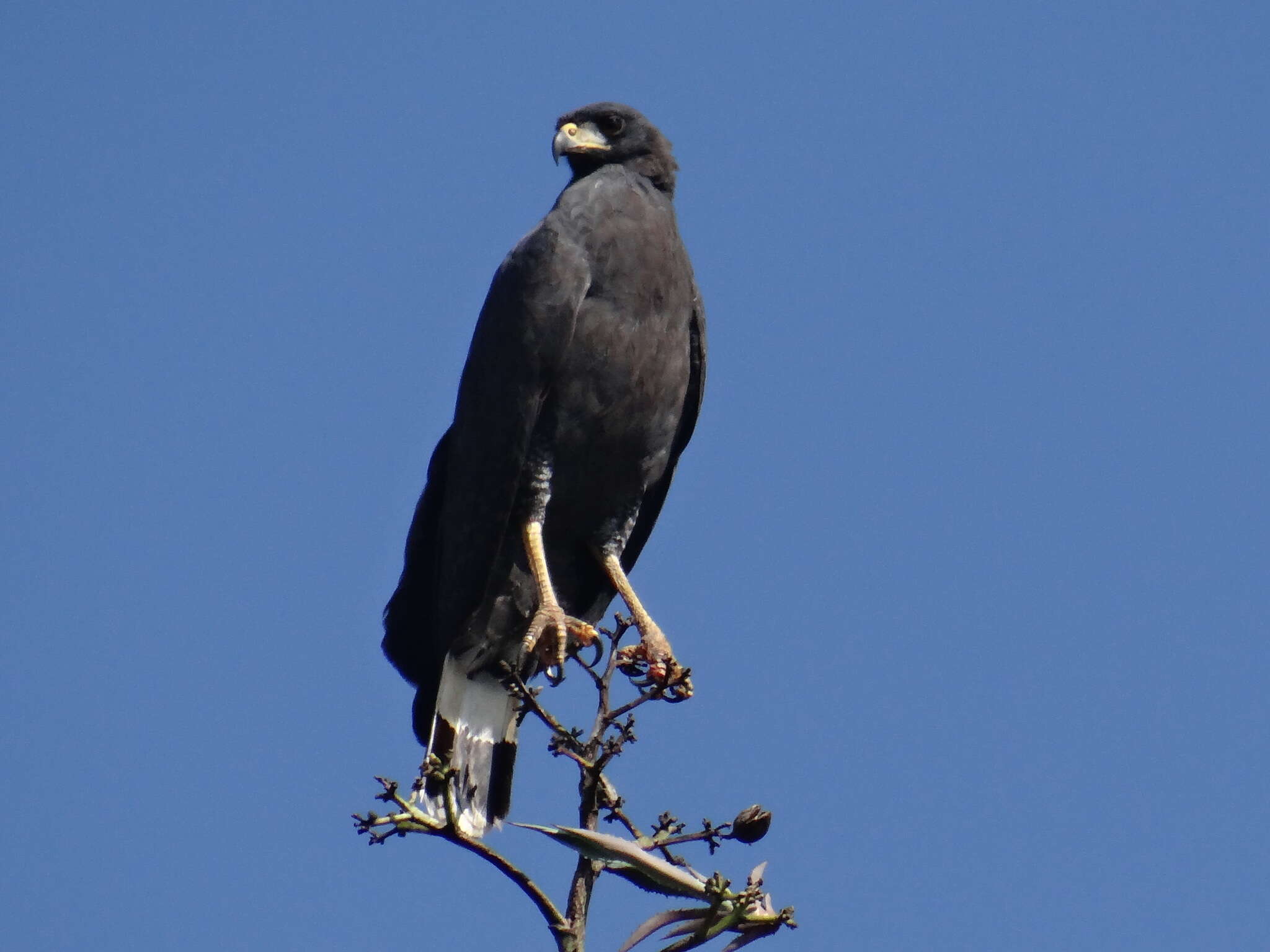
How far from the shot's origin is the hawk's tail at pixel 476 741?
182 inches

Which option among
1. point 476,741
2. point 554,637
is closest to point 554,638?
point 554,637

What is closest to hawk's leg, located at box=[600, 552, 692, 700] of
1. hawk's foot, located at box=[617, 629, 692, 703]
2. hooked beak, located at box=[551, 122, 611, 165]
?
hawk's foot, located at box=[617, 629, 692, 703]

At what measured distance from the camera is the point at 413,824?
2.89 meters

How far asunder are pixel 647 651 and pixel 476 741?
2.19 ft

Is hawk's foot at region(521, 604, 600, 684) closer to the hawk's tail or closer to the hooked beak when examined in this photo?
the hawk's tail

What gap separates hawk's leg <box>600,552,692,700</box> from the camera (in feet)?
11.9

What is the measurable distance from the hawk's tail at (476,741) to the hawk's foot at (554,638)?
31cm

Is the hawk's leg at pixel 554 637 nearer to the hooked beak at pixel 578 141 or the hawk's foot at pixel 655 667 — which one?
the hawk's foot at pixel 655 667

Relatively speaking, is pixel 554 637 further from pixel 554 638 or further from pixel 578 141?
pixel 578 141

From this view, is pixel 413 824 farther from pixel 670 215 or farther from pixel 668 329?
pixel 670 215

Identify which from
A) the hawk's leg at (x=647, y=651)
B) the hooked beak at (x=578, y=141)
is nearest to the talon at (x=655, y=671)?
the hawk's leg at (x=647, y=651)

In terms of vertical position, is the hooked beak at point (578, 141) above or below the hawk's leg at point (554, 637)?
above

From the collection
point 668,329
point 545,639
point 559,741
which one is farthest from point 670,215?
point 559,741

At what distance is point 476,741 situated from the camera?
479 cm
